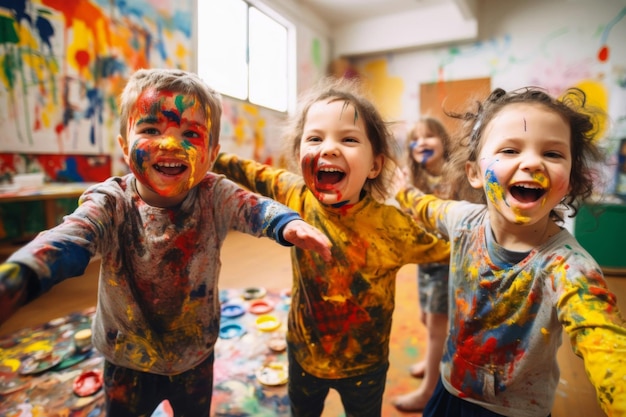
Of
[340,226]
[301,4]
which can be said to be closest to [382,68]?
[301,4]

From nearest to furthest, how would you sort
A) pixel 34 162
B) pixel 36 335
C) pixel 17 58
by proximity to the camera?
pixel 36 335
pixel 17 58
pixel 34 162

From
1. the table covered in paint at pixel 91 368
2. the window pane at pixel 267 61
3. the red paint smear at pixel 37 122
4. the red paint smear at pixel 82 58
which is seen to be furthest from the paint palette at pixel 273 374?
the window pane at pixel 267 61

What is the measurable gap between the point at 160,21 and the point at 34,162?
1926 millimetres

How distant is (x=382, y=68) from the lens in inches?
268

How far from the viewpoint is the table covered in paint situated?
1.55 meters

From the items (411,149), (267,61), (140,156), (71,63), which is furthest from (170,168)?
(267,61)

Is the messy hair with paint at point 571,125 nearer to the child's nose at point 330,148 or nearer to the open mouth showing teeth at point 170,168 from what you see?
the child's nose at point 330,148

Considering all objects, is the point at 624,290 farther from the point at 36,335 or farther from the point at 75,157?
the point at 75,157

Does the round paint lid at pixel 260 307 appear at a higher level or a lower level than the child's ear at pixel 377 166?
lower

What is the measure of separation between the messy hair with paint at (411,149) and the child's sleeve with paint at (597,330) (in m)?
1.06

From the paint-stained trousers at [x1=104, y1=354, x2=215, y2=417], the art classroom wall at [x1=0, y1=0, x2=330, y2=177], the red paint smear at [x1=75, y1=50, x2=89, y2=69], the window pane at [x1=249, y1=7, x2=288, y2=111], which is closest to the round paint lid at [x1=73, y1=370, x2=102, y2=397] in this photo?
the paint-stained trousers at [x1=104, y1=354, x2=215, y2=417]

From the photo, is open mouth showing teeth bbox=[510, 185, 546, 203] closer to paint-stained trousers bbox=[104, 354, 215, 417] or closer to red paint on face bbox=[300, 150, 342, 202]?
red paint on face bbox=[300, 150, 342, 202]

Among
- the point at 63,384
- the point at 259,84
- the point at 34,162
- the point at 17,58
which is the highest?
the point at 259,84

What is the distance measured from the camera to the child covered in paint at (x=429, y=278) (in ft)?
5.23
